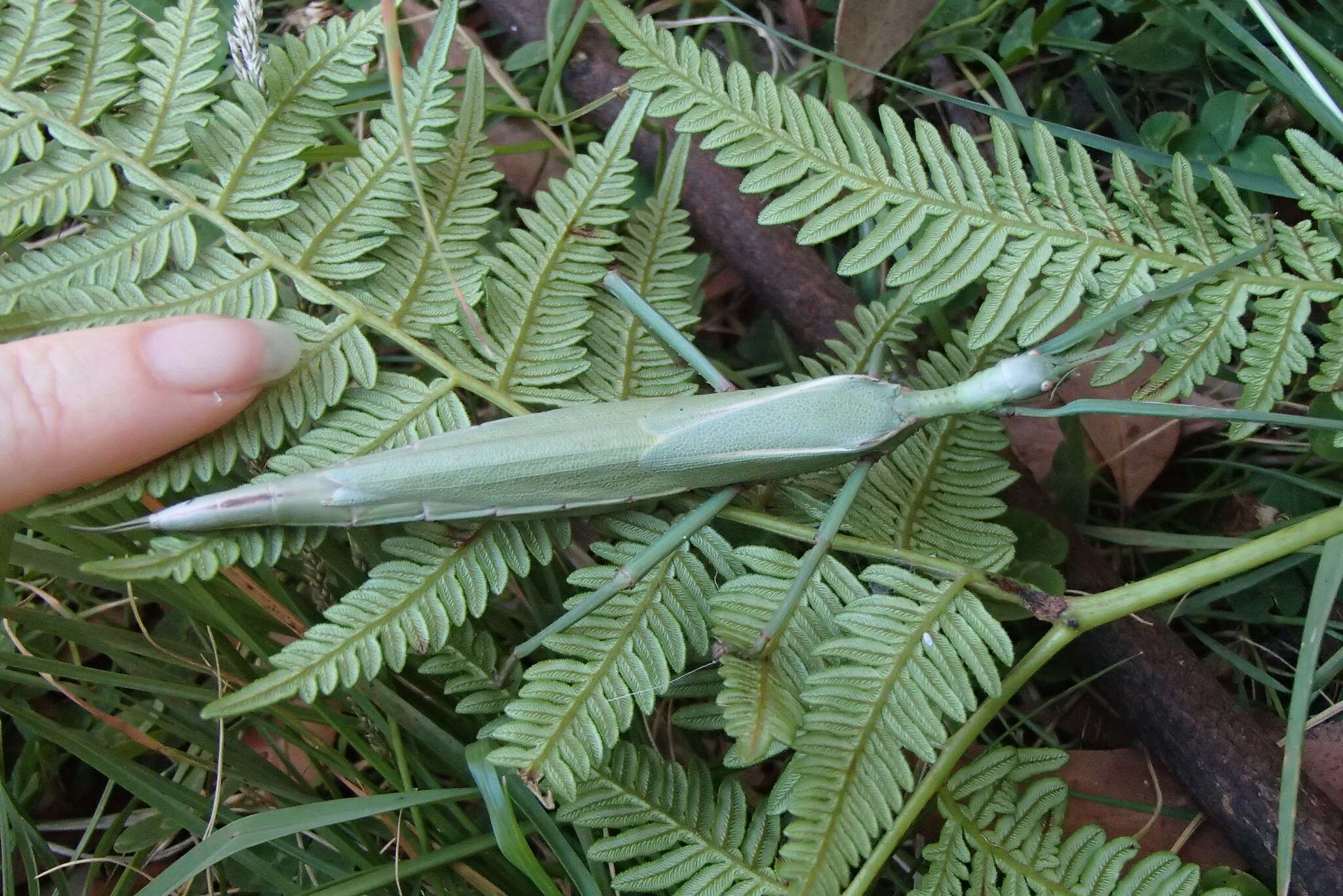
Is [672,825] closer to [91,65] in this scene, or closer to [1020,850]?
[1020,850]

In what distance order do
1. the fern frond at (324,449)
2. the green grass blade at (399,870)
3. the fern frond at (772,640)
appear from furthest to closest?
the green grass blade at (399,870) < the fern frond at (324,449) < the fern frond at (772,640)

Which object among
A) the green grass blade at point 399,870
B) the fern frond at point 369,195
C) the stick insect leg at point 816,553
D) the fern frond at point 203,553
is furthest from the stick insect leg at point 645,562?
the fern frond at point 369,195

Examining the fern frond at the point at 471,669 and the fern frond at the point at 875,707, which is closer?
the fern frond at the point at 875,707

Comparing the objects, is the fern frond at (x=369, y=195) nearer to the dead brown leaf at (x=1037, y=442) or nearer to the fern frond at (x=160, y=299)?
the fern frond at (x=160, y=299)

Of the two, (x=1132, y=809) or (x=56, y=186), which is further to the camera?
(x=1132, y=809)

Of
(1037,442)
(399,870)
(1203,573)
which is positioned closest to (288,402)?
(399,870)
